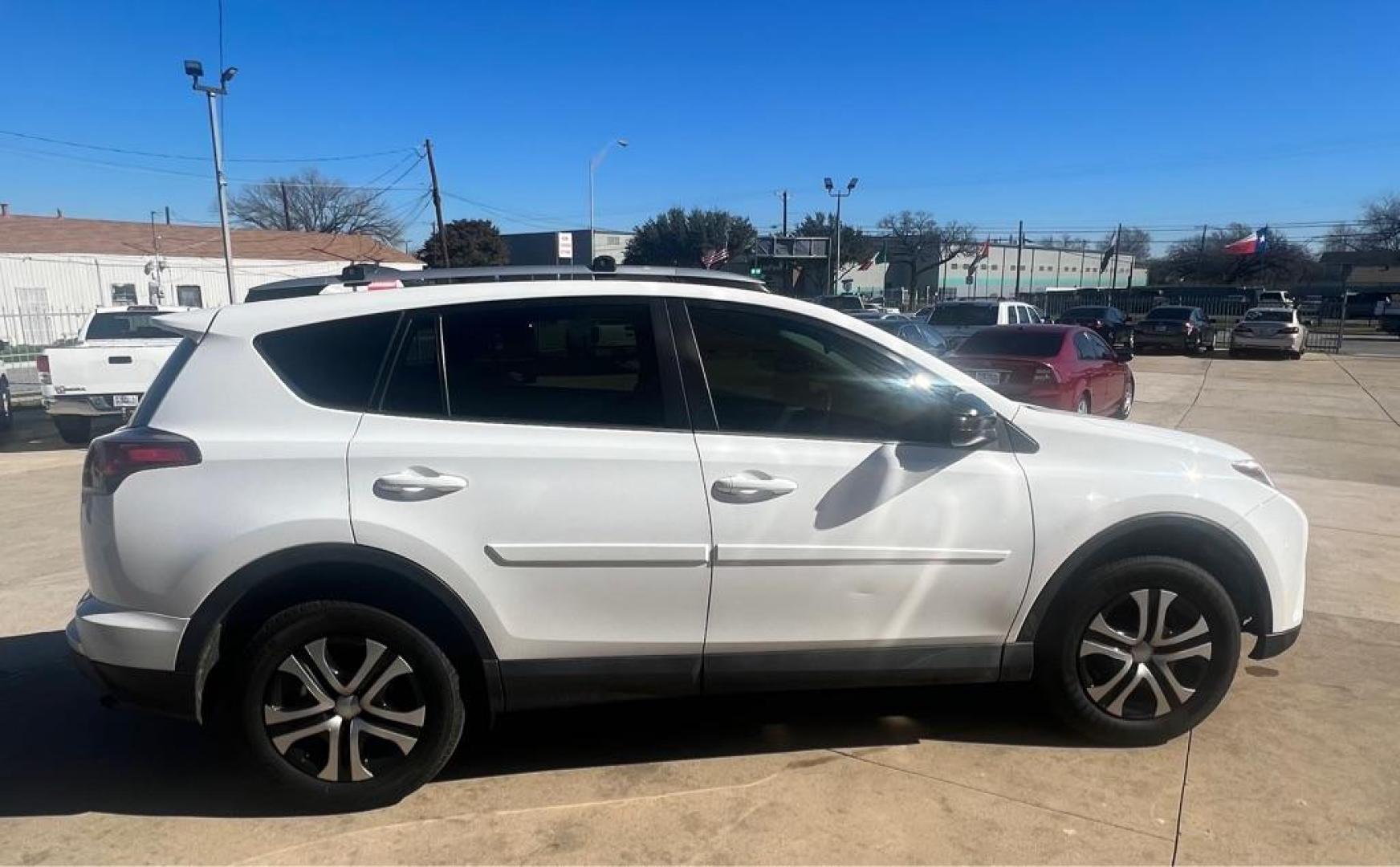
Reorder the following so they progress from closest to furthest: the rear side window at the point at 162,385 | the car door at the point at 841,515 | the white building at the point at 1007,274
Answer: the rear side window at the point at 162,385
the car door at the point at 841,515
the white building at the point at 1007,274

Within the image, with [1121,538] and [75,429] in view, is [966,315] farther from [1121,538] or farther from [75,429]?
[1121,538]

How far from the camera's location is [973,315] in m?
18.2

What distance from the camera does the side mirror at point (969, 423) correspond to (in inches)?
120

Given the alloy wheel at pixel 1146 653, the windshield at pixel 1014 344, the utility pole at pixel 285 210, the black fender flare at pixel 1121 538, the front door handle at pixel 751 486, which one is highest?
the utility pole at pixel 285 210

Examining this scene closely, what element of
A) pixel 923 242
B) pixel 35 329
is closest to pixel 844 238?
pixel 923 242

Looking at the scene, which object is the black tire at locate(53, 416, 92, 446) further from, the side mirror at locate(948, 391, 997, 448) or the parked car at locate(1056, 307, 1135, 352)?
the parked car at locate(1056, 307, 1135, 352)

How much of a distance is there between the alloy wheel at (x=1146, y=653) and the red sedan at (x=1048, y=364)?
6.85 metres

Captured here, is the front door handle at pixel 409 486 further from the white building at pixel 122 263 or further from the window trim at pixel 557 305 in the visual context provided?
the white building at pixel 122 263

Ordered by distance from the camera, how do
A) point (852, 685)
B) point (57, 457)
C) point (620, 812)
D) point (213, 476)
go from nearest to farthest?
point (213, 476), point (620, 812), point (852, 685), point (57, 457)

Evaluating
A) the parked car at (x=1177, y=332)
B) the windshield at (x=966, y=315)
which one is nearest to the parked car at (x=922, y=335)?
the windshield at (x=966, y=315)

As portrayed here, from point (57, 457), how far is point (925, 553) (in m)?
10.9

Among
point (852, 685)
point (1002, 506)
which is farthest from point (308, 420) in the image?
point (1002, 506)

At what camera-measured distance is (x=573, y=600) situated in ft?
9.71

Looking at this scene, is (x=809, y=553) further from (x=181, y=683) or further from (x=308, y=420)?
(x=181, y=683)
